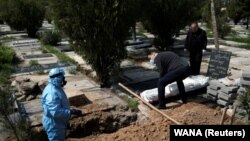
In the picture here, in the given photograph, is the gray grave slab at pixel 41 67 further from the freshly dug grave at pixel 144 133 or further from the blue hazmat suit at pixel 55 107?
the blue hazmat suit at pixel 55 107

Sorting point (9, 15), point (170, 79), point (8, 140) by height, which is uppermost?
point (9, 15)

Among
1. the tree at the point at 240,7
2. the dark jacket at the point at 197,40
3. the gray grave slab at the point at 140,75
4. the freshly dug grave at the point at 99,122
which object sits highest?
the tree at the point at 240,7

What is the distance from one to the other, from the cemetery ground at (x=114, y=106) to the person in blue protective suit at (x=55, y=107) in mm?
1143

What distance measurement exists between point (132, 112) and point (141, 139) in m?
1.67

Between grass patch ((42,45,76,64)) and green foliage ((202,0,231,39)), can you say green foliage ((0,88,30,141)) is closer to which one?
grass patch ((42,45,76,64))

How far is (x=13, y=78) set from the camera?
11.5 m

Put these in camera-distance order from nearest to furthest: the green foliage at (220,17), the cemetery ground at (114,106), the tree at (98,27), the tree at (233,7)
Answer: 1. the cemetery ground at (114,106)
2. the tree at (98,27)
3. the green foliage at (220,17)
4. the tree at (233,7)

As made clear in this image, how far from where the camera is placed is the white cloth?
827 centimetres

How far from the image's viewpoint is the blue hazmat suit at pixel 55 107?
5.09m

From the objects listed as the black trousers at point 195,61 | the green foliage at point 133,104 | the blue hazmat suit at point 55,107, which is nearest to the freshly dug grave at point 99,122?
the green foliage at point 133,104

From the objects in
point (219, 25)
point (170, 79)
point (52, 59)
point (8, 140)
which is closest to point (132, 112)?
point (170, 79)

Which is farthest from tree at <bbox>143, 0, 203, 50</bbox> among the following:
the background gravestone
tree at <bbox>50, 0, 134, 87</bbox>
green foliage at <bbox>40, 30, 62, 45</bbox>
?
green foliage at <bbox>40, 30, 62, 45</bbox>

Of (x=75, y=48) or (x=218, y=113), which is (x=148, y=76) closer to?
(x=75, y=48)

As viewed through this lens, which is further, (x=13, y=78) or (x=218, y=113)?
(x=13, y=78)
